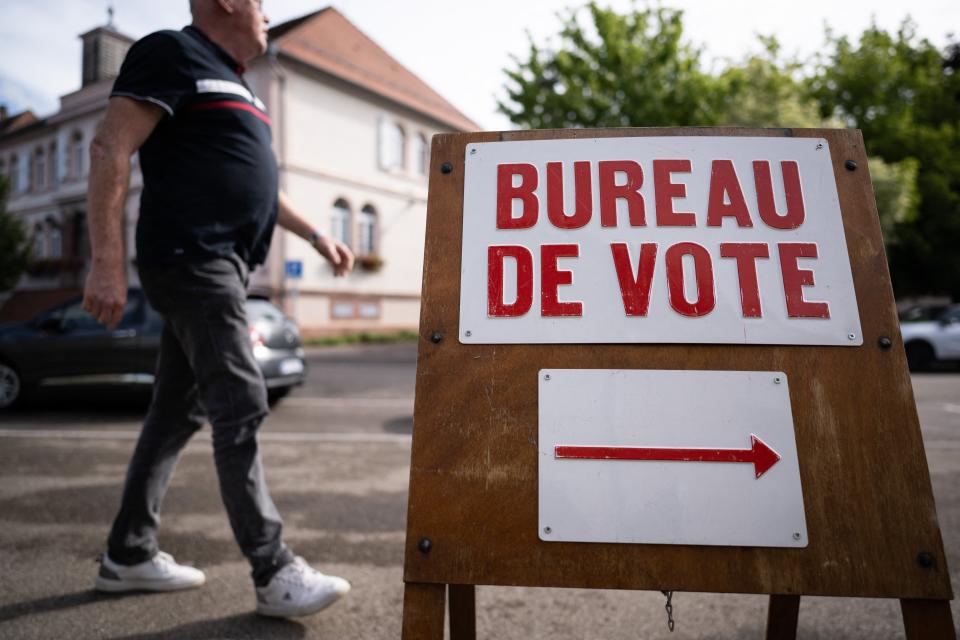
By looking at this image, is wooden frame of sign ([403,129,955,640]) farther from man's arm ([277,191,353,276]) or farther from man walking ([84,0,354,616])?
man's arm ([277,191,353,276])

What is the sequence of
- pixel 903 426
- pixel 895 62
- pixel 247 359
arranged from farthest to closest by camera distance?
A: pixel 895 62, pixel 247 359, pixel 903 426

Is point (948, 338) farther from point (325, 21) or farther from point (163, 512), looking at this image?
point (325, 21)

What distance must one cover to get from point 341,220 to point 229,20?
2067 cm

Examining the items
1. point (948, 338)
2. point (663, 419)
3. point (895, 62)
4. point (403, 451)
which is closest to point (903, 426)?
point (663, 419)

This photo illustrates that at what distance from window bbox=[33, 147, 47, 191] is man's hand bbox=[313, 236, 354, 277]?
1288 inches

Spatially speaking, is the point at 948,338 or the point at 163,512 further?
the point at 948,338

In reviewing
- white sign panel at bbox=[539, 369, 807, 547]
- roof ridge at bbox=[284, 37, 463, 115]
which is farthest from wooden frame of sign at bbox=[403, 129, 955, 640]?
roof ridge at bbox=[284, 37, 463, 115]

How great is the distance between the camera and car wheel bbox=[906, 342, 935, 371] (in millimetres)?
13047

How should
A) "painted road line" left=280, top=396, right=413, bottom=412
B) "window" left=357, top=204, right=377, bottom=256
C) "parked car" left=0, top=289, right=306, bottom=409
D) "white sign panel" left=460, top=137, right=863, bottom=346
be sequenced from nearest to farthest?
"white sign panel" left=460, top=137, right=863, bottom=346, "parked car" left=0, top=289, right=306, bottom=409, "painted road line" left=280, top=396, right=413, bottom=412, "window" left=357, top=204, right=377, bottom=256

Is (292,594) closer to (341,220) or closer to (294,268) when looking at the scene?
(294,268)

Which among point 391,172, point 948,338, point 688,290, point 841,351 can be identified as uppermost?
point 391,172

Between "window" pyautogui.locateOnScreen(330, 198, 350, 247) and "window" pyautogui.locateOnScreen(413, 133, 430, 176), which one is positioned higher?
"window" pyautogui.locateOnScreen(413, 133, 430, 176)

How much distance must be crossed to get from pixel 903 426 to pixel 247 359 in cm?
180

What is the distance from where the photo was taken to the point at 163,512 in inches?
132
